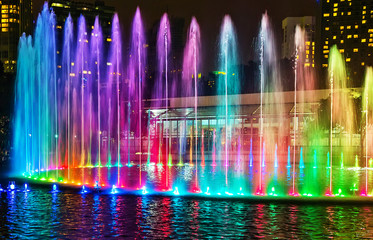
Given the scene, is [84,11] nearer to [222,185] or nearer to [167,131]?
[167,131]

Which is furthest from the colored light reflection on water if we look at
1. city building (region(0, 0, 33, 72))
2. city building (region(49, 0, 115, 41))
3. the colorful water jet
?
city building (region(49, 0, 115, 41))

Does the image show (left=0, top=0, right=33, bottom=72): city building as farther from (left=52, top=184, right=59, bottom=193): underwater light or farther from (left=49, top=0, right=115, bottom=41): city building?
(left=52, top=184, right=59, bottom=193): underwater light

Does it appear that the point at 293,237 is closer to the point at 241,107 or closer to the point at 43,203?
the point at 43,203

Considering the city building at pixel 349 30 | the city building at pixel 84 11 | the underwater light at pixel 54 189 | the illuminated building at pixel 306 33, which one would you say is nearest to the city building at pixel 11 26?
the city building at pixel 84 11

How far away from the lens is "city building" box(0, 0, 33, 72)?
460 feet

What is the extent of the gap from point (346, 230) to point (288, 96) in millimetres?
41110

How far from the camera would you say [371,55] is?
6097 inches

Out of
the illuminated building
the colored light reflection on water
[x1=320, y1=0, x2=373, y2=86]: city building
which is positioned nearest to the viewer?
the colored light reflection on water

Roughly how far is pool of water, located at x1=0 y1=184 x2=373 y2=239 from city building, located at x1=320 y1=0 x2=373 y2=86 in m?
147

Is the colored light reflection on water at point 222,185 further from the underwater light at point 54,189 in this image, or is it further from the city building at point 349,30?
the city building at point 349,30

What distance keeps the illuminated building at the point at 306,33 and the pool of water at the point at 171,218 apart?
154219 millimetres

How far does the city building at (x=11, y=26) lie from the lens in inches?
5520

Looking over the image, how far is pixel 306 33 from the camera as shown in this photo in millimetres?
186500

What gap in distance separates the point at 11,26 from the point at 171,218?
145 meters
